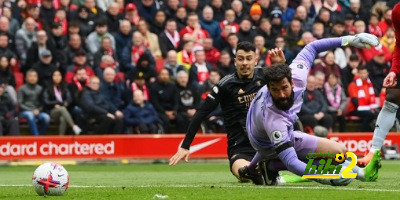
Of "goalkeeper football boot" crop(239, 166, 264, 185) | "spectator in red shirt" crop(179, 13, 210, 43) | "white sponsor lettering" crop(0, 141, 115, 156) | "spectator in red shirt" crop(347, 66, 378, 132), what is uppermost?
"spectator in red shirt" crop(179, 13, 210, 43)

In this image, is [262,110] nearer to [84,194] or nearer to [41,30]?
[84,194]

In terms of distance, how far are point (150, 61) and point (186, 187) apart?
10794mm

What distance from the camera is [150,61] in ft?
75.3

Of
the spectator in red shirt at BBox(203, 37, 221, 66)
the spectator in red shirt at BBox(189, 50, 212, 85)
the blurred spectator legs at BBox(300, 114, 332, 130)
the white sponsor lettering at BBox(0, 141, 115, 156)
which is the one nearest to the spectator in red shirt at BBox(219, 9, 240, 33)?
the spectator in red shirt at BBox(203, 37, 221, 66)

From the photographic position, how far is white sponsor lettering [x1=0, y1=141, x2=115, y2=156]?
21250 mm

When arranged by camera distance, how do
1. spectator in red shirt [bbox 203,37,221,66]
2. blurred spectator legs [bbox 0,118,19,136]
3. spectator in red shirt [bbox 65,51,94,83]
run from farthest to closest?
spectator in red shirt [bbox 203,37,221,66] → spectator in red shirt [bbox 65,51,94,83] → blurred spectator legs [bbox 0,118,19,136]

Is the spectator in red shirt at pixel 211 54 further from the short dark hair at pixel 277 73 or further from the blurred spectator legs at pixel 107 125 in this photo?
the short dark hair at pixel 277 73

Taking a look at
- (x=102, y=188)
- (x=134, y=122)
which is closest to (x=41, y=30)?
(x=134, y=122)

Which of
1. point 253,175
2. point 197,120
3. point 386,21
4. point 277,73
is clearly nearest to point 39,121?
point 386,21

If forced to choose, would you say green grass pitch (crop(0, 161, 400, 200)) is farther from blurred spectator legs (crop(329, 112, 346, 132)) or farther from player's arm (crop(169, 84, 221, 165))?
blurred spectator legs (crop(329, 112, 346, 132))

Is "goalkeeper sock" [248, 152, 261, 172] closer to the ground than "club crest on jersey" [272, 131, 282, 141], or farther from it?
closer to the ground

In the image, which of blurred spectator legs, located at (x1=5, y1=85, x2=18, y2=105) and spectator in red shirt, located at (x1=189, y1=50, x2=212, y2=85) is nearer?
blurred spectator legs, located at (x1=5, y1=85, x2=18, y2=105)

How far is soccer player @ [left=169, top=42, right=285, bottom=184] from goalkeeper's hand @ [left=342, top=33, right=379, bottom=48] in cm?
163

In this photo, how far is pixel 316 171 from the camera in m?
11.5
